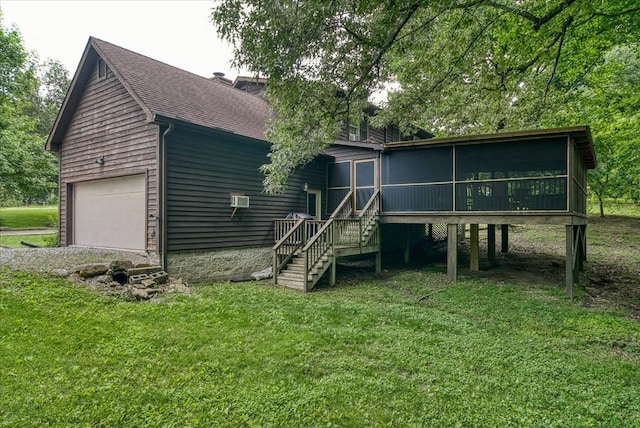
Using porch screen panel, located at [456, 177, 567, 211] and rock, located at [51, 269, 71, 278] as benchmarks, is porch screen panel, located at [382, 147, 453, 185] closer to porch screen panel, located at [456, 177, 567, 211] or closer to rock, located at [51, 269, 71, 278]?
porch screen panel, located at [456, 177, 567, 211]

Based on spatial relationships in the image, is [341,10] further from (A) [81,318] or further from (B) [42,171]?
(B) [42,171]

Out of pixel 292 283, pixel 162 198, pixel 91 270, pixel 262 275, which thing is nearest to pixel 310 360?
pixel 292 283

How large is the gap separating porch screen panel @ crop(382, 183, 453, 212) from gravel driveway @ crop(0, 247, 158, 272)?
6.80 m

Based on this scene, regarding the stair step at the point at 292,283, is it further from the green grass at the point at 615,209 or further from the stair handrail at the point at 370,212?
the green grass at the point at 615,209

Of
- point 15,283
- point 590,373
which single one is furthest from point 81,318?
point 590,373

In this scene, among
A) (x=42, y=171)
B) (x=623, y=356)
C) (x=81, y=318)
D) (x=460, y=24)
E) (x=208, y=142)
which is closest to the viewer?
(x=623, y=356)

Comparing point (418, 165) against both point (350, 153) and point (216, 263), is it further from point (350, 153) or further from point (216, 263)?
point (216, 263)

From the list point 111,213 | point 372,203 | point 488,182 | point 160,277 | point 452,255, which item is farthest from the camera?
point 372,203

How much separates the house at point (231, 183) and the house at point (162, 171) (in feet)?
0.12

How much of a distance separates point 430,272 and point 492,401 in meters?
7.23

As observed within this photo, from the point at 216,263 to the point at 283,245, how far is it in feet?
6.03

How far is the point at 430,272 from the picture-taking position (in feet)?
33.7

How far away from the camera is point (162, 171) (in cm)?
794

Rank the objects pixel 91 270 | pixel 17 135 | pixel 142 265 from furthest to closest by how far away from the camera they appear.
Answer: pixel 17 135 < pixel 142 265 < pixel 91 270
